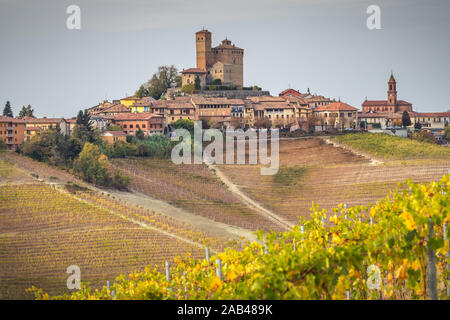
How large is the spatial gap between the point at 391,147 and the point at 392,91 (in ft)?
142

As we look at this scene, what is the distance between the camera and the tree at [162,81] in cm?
8300

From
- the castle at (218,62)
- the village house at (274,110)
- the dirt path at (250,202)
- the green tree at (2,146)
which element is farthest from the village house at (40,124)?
the village house at (274,110)

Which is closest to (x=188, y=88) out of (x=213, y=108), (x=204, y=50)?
(x=213, y=108)

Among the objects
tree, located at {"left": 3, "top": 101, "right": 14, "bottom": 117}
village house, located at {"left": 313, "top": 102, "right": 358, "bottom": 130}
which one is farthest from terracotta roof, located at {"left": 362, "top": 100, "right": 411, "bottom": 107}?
tree, located at {"left": 3, "top": 101, "right": 14, "bottom": 117}

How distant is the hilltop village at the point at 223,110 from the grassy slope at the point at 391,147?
7.06m

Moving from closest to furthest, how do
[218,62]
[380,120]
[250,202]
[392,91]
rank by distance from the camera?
[250,202]
[218,62]
[380,120]
[392,91]

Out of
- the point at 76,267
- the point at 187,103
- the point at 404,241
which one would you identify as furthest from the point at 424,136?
the point at 404,241

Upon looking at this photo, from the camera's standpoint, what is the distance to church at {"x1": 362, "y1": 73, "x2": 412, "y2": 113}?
98.7 metres

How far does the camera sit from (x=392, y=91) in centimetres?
9988

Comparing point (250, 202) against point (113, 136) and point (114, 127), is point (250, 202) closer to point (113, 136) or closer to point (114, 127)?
point (113, 136)

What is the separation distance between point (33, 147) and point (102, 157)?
18.2 ft

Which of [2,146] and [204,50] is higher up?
[204,50]

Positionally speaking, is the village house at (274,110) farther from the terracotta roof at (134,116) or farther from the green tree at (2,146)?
the green tree at (2,146)
